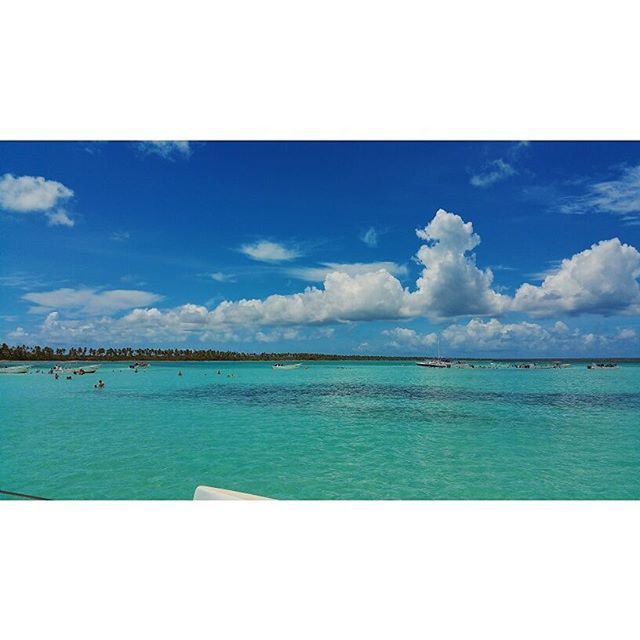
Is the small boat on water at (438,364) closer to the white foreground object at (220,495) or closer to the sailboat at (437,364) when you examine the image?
the sailboat at (437,364)

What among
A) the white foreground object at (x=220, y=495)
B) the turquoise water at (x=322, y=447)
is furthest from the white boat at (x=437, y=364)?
the white foreground object at (x=220, y=495)

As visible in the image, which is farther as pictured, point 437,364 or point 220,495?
point 437,364

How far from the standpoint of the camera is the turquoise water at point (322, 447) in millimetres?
5227

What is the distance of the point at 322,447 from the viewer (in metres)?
7.05

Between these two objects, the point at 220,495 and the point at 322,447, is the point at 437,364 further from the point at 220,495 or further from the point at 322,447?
the point at 220,495

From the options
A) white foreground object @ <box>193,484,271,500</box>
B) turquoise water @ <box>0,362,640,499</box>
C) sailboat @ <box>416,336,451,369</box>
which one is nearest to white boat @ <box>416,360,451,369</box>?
sailboat @ <box>416,336,451,369</box>

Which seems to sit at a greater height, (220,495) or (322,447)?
(220,495)

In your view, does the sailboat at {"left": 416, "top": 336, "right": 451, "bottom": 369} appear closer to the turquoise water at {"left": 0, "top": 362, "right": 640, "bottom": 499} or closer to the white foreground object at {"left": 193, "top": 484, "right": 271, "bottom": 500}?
the turquoise water at {"left": 0, "top": 362, "right": 640, "bottom": 499}

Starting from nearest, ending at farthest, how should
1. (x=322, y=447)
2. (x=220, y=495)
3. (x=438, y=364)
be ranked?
1. (x=220, y=495)
2. (x=322, y=447)
3. (x=438, y=364)

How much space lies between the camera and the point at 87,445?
6926 millimetres

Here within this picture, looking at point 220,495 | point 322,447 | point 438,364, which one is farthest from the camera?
point 438,364

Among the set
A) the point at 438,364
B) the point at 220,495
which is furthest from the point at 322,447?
the point at 438,364
